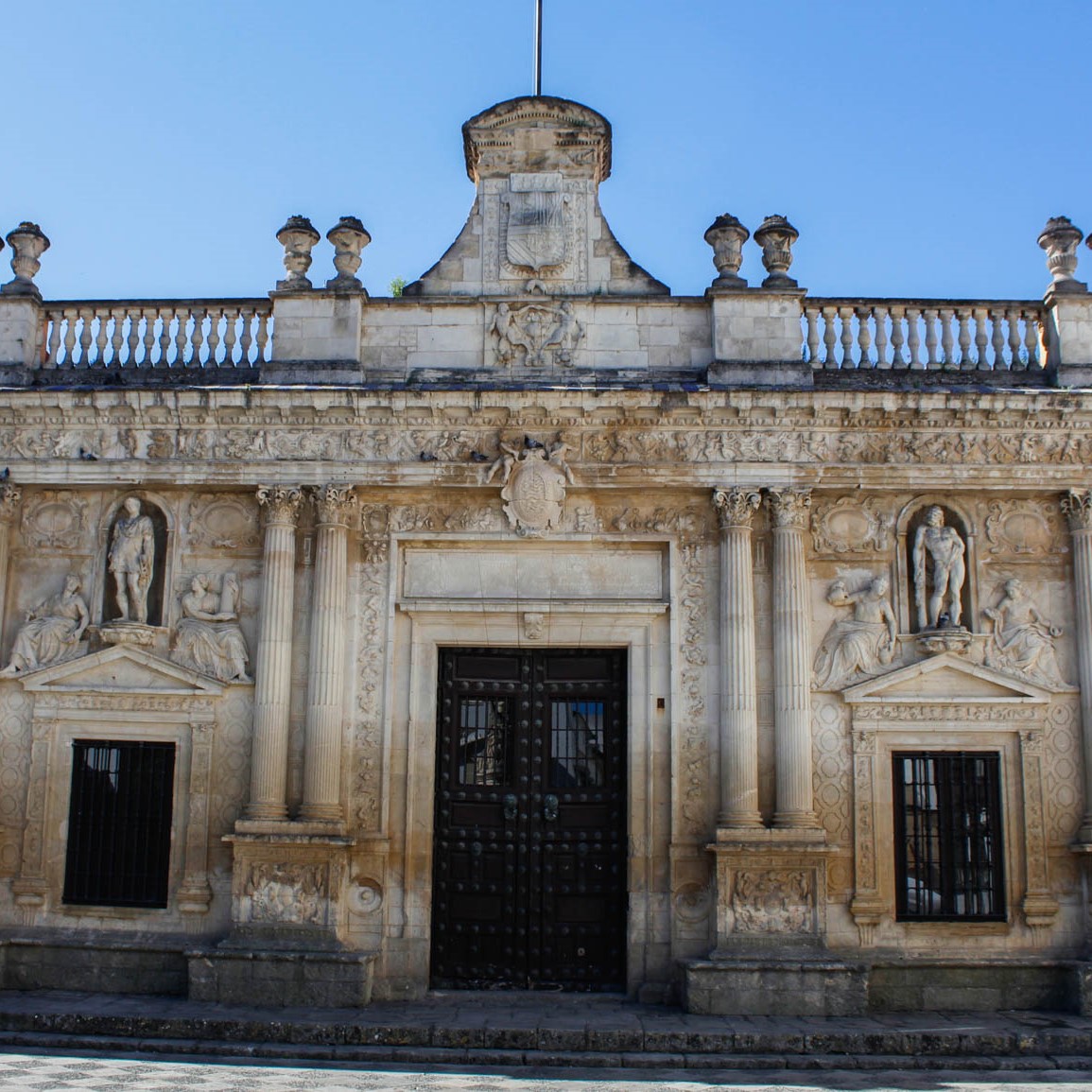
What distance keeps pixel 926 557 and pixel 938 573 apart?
0.22 meters

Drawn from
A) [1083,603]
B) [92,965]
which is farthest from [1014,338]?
[92,965]

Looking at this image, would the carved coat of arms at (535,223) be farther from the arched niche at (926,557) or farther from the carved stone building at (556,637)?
the arched niche at (926,557)

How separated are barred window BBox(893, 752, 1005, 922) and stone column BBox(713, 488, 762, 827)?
166 centimetres

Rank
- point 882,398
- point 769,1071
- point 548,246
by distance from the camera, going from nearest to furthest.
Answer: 1. point 769,1071
2. point 882,398
3. point 548,246

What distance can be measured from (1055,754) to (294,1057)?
820 centimetres

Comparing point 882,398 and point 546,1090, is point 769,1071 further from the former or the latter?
point 882,398

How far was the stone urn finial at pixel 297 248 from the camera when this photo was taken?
14398 mm

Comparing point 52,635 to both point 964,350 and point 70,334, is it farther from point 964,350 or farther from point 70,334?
point 964,350

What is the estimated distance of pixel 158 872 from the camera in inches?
529

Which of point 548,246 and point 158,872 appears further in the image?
point 548,246

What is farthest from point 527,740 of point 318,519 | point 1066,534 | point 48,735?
point 1066,534

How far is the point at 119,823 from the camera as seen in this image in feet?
44.7

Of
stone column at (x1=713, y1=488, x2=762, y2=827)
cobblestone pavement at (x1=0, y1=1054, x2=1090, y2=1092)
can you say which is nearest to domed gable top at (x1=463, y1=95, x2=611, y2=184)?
stone column at (x1=713, y1=488, x2=762, y2=827)

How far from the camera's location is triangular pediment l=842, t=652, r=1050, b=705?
526 inches
